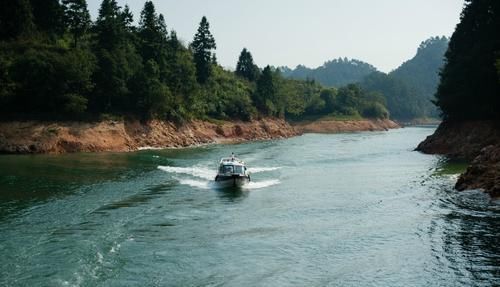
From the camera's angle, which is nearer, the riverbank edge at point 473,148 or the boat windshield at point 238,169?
the riverbank edge at point 473,148

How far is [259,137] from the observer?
12838cm

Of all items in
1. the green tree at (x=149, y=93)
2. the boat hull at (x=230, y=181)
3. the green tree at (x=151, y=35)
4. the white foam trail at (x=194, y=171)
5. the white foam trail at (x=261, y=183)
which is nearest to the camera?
the boat hull at (x=230, y=181)

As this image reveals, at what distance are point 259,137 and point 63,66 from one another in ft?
196

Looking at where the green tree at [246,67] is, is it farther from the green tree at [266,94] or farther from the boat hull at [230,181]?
the boat hull at [230,181]

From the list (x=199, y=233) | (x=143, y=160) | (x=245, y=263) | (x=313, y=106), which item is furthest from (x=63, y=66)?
(x=313, y=106)

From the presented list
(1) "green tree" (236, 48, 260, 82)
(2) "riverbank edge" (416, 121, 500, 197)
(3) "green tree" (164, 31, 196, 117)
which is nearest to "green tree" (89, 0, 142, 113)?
(3) "green tree" (164, 31, 196, 117)

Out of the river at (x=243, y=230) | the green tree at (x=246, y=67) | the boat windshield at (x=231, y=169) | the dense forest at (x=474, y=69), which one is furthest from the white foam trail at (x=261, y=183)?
the green tree at (x=246, y=67)

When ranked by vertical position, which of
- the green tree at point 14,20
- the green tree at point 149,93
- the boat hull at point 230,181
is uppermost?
the green tree at point 14,20

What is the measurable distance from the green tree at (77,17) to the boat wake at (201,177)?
47535 millimetres

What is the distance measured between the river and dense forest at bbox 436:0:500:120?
70.4ft

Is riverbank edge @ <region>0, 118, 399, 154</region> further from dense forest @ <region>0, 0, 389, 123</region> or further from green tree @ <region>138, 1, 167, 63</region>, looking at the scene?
green tree @ <region>138, 1, 167, 63</region>

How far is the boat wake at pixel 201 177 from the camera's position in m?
49.0

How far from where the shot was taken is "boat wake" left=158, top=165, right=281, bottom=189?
161ft

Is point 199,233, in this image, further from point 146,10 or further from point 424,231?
point 146,10
